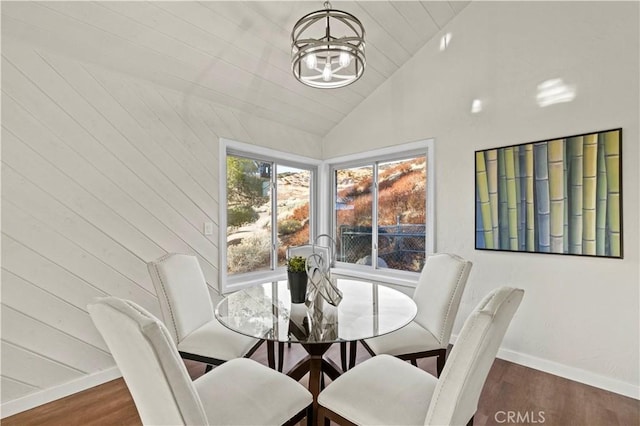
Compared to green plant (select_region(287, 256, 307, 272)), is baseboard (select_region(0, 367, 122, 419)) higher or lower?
lower

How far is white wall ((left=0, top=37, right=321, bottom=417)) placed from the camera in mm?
1922

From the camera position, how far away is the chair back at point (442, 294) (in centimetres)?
200

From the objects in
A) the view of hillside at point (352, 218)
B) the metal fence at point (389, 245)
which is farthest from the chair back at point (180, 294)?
the metal fence at point (389, 245)

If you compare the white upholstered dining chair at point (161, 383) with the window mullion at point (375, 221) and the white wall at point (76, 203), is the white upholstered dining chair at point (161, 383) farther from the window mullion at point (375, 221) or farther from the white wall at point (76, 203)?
the window mullion at point (375, 221)

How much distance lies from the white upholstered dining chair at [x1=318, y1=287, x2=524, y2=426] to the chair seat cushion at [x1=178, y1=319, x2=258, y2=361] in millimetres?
709

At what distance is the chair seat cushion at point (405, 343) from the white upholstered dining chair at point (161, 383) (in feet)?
2.51

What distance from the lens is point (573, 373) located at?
234cm

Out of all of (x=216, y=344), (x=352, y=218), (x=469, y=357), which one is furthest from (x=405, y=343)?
(x=352, y=218)

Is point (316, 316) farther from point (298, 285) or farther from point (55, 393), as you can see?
point (55, 393)

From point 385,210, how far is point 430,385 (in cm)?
242

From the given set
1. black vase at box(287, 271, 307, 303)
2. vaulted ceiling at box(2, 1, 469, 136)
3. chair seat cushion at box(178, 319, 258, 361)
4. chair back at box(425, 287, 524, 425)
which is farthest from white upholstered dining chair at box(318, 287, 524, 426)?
vaulted ceiling at box(2, 1, 469, 136)

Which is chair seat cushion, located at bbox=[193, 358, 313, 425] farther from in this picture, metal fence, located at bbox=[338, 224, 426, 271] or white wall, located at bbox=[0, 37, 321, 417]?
metal fence, located at bbox=[338, 224, 426, 271]

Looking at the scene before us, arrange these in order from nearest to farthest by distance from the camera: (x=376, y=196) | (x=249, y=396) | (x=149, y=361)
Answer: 1. (x=149, y=361)
2. (x=249, y=396)
3. (x=376, y=196)

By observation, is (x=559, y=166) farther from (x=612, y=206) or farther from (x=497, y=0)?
(x=497, y=0)
